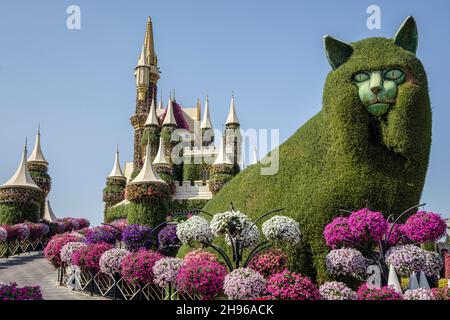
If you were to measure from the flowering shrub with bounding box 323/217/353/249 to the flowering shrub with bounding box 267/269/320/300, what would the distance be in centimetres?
241

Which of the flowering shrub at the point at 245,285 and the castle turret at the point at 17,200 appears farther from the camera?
the castle turret at the point at 17,200

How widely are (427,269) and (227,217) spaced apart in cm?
542

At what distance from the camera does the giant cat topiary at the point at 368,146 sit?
42.8 feet

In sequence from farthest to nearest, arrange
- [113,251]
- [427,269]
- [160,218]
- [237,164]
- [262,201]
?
[237,164], [160,218], [113,251], [262,201], [427,269]

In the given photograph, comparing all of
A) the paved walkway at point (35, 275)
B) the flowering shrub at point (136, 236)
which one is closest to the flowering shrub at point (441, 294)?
the flowering shrub at point (136, 236)

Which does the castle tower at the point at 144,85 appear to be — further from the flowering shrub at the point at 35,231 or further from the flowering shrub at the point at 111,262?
the flowering shrub at the point at 111,262

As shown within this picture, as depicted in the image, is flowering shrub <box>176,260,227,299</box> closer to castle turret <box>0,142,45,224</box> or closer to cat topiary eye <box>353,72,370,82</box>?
cat topiary eye <box>353,72,370,82</box>

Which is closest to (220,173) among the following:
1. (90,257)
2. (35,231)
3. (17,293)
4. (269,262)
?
Result: (35,231)

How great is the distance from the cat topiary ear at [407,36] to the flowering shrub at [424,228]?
18.3ft

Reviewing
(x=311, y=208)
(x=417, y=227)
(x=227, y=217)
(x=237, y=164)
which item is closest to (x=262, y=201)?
(x=311, y=208)

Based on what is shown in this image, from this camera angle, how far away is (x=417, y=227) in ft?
38.3

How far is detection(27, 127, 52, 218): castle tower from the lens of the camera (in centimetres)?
4391

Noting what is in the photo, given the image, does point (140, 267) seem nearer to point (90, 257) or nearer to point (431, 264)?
point (90, 257)

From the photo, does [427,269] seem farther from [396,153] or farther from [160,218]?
[160,218]
